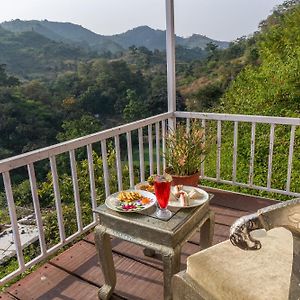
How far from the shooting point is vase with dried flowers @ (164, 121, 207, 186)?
9.59ft

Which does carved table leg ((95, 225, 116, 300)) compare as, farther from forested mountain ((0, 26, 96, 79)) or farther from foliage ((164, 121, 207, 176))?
forested mountain ((0, 26, 96, 79))

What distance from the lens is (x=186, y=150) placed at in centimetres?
295

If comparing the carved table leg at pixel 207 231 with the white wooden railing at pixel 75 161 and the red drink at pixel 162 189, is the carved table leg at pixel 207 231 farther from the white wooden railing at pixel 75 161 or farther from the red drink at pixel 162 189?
the white wooden railing at pixel 75 161

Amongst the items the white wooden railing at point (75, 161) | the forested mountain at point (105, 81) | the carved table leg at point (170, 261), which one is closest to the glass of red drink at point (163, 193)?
the carved table leg at point (170, 261)

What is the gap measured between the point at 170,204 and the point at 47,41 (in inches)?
507

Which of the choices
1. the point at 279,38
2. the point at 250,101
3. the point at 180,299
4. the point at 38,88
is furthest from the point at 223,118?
the point at 38,88

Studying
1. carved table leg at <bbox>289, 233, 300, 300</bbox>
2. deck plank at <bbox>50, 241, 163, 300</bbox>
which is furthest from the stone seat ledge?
deck plank at <bbox>50, 241, 163, 300</bbox>

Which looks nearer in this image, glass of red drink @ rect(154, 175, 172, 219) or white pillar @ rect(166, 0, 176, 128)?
glass of red drink @ rect(154, 175, 172, 219)

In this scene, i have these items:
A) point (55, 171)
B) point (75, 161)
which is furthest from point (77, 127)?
point (55, 171)

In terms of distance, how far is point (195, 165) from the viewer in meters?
2.99

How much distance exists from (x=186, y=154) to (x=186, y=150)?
0.04 m

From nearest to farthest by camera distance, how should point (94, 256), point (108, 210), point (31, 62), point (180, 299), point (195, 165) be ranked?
point (180, 299) < point (108, 210) < point (94, 256) < point (195, 165) < point (31, 62)

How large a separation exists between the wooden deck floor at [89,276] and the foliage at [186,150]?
0.65 m

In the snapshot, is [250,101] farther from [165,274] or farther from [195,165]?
[165,274]
